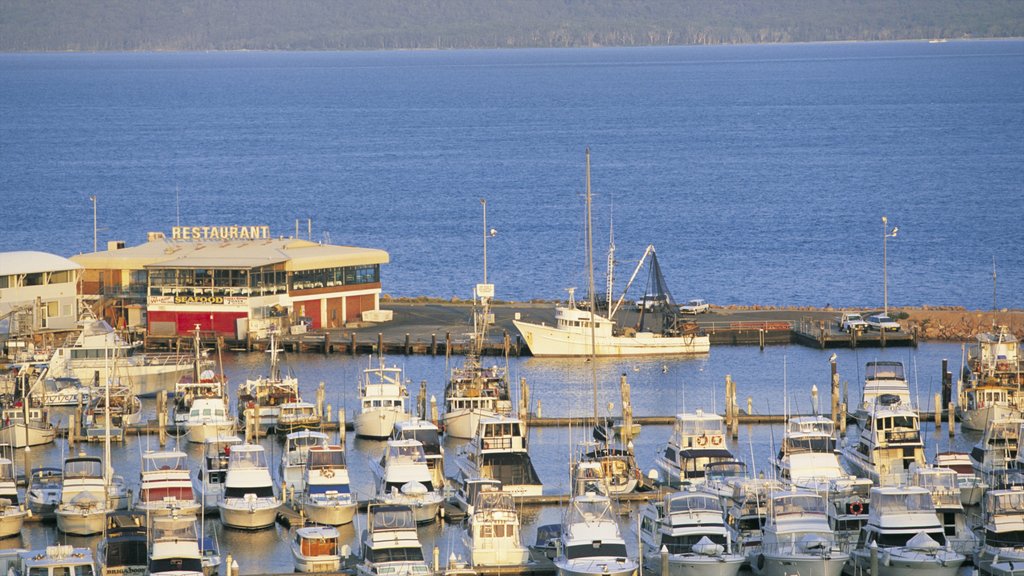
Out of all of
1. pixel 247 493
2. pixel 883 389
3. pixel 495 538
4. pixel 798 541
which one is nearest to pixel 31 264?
pixel 247 493

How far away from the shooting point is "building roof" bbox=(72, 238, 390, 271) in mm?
75875

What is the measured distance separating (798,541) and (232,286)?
3935 cm

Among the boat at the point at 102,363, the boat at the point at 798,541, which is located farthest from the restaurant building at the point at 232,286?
the boat at the point at 798,541

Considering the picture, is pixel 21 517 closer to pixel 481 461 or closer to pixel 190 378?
pixel 481 461

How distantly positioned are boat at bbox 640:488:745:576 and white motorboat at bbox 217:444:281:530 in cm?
835

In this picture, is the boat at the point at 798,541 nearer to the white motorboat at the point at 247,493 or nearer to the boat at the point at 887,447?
the boat at the point at 887,447

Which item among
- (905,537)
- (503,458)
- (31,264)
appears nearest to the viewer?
(905,537)

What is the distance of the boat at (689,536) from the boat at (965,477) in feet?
23.1

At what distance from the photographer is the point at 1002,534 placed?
39312mm

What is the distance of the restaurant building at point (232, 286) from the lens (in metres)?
74.8

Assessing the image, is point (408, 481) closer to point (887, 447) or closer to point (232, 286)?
point (887, 447)

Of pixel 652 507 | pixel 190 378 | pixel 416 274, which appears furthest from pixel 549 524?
pixel 416 274

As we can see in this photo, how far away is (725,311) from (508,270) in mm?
25368

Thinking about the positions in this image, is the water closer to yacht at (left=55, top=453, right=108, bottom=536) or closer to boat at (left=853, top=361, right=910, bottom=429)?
boat at (left=853, top=361, right=910, bottom=429)
